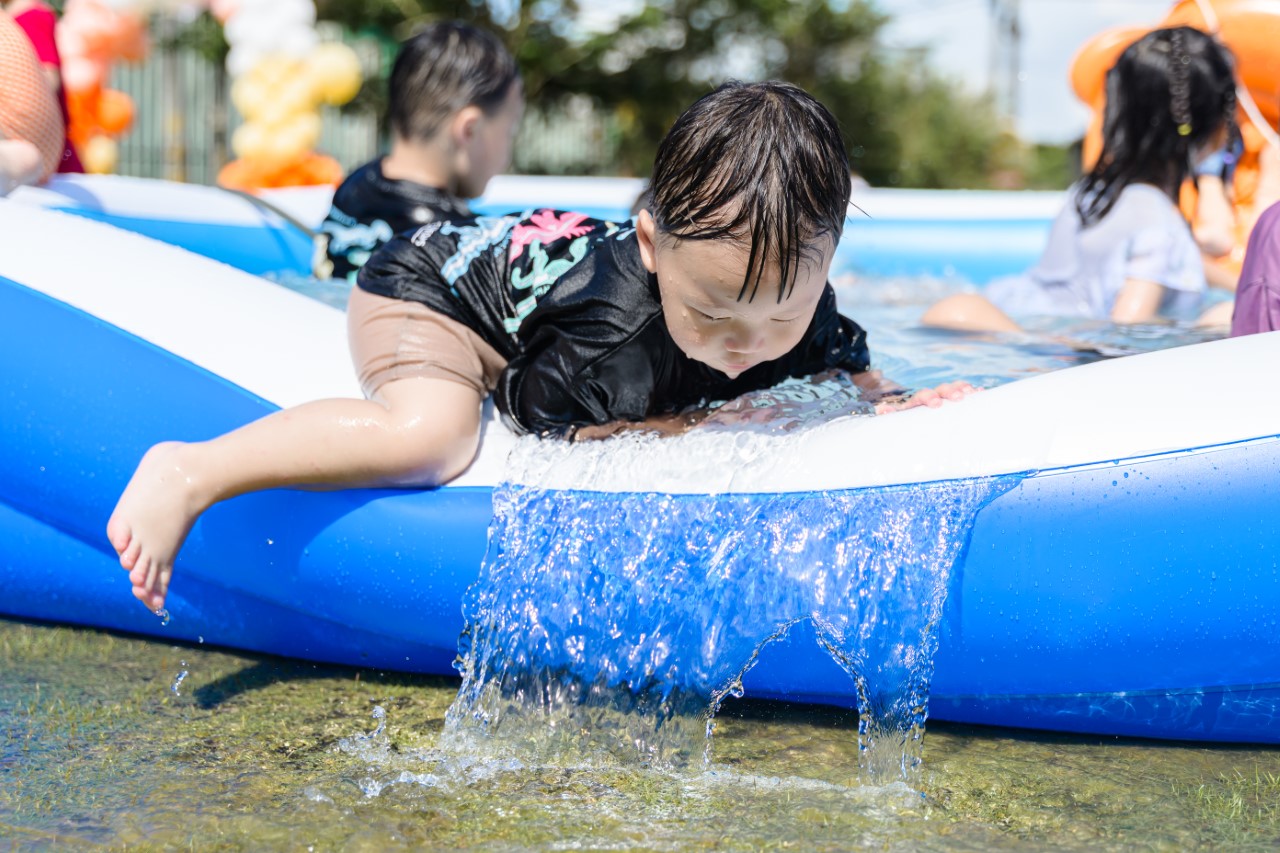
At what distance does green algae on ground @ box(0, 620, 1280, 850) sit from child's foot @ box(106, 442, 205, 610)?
186 millimetres

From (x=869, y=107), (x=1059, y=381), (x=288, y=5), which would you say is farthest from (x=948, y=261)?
(x=869, y=107)

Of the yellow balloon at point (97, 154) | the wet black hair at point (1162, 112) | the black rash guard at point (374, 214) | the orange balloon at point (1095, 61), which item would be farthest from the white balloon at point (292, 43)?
the wet black hair at point (1162, 112)

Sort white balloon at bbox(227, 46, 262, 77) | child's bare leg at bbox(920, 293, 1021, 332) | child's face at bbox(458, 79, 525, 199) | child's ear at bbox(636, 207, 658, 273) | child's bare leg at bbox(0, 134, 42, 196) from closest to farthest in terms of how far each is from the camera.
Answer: child's ear at bbox(636, 207, 658, 273)
child's bare leg at bbox(0, 134, 42, 196)
child's bare leg at bbox(920, 293, 1021, 332)
child's face at bbox(458, 79, 525, 199)
white balloon at bbox(227, 46, 262, 77)

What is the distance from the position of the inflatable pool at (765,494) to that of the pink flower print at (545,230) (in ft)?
1.04

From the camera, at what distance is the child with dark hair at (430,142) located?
323 cm

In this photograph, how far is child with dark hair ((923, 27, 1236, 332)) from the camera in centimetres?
324

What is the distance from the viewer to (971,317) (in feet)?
9.94

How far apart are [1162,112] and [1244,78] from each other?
1810 millimetres

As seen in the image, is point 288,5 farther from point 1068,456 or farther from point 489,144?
point 1068,456

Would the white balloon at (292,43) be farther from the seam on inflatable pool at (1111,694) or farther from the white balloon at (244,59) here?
the seam on inflatable pool at (1111,694)

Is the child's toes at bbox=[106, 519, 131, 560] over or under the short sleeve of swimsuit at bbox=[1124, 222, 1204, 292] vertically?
under

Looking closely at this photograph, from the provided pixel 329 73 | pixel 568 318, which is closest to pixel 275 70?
pixel 329 73

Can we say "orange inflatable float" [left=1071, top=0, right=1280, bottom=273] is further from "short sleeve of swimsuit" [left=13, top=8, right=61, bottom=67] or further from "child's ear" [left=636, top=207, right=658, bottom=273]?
"short sleeve of swimsuit" [left=13, top=8, right=61, bottom=67]

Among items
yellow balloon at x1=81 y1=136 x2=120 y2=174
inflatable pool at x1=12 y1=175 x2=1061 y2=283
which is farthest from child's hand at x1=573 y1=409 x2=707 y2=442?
yellow balloon at x1=81 y1=136 x2=120 y2=174
